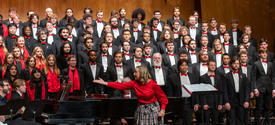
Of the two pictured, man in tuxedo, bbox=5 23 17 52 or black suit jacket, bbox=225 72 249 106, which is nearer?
black suit jacket, bbox=225 72 249 106

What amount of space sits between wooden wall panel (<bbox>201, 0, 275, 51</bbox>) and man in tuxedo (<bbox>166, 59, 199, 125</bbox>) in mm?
4782

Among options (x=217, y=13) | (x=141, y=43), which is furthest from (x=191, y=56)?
(x=217, y=13)

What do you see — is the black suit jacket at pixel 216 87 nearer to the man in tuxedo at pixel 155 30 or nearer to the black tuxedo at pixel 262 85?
the black tuxedo at pixel 262 85

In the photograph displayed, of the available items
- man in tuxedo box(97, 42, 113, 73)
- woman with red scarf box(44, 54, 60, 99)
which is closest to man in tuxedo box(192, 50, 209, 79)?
man in tuxedo box(97, 42, 113, 73)

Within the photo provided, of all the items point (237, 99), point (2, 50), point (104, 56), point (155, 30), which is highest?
point (155, 30)

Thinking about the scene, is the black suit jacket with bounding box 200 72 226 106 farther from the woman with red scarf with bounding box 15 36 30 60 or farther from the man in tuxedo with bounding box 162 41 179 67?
the woman with red scarf with bounding box 15 36 30 60

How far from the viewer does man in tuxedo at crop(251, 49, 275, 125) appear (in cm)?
665

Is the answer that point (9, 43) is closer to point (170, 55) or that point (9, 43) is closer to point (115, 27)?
point (115, 27)

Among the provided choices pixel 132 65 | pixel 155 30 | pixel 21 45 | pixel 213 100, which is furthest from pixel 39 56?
pixel 213 100

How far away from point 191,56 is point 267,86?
139 cm

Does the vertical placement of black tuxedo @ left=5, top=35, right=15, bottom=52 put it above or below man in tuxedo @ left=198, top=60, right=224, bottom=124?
above

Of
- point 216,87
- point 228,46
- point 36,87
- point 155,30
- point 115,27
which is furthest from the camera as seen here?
point 155,30

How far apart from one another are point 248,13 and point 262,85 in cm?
448

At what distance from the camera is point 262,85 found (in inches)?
266
